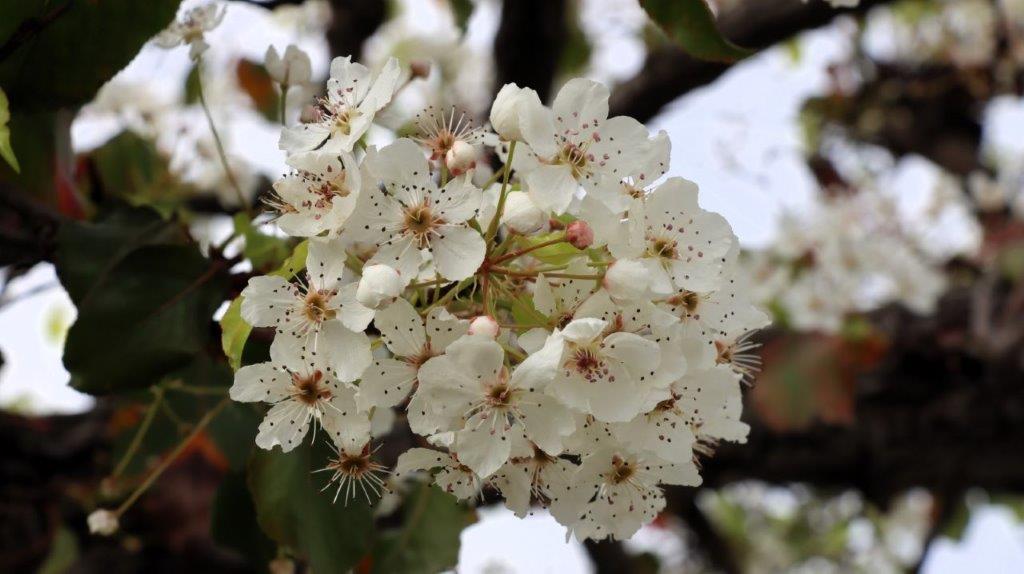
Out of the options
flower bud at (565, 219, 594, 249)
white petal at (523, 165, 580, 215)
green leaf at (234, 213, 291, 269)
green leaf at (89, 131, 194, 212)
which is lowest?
green leaf at (89, 131, 194, 212)

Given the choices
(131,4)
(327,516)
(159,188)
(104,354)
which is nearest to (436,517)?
(327,516)

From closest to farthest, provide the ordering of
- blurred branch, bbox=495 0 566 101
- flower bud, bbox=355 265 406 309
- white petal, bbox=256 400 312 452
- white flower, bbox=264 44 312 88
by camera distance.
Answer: flower bud, bbox=355 265 406 309 → white petal, bbox=256 400 312 452 → white flower, bbox=264 44 312 88 → blurred branch, bbox=495 0 566 101

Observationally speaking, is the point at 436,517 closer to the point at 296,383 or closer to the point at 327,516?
the point at 327,516

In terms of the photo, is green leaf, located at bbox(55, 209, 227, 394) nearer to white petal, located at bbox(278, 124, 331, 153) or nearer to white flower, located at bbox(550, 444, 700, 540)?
white petal, located at bbox(278, 124, 331, 153)

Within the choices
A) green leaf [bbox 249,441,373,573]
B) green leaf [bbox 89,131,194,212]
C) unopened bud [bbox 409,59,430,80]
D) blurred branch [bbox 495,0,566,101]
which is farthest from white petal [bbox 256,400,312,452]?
blurred branch [bbox 495,0,566,101]

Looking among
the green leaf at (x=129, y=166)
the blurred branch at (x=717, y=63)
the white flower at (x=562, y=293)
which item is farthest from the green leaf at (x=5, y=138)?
the blurred branch at (x=717, y=63)

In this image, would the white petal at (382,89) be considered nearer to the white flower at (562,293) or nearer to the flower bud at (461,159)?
the flower bud at (461,159)

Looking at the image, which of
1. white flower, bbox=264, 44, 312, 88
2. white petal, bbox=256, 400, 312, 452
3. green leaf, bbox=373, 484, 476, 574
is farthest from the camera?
green leaf, bbox=373, 484, 476, 574

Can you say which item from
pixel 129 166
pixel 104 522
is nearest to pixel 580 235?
pixel 104 522
